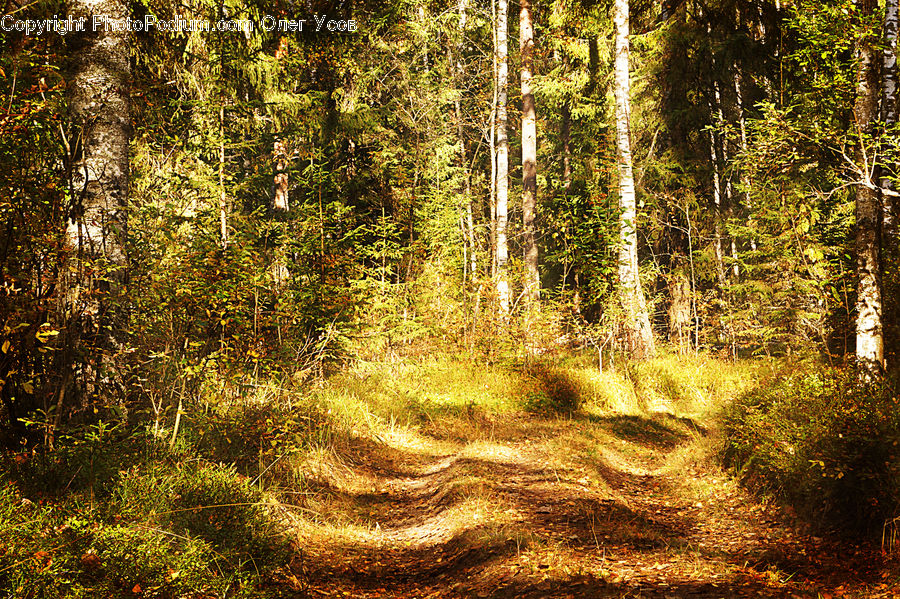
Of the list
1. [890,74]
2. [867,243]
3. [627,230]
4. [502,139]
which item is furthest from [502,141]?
[867,243]

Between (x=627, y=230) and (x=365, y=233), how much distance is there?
18.3ft

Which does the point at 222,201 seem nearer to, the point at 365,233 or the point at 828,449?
the point at 365,233

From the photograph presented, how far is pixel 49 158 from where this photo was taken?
4.69 metres

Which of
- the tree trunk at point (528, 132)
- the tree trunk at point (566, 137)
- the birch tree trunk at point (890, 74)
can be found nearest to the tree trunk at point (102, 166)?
the birch tree trunk at point (890, 74)

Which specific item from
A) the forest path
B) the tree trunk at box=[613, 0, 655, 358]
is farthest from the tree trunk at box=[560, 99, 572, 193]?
the forest path

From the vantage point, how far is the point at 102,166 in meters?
5.50

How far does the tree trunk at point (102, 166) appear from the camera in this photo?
16.6ft

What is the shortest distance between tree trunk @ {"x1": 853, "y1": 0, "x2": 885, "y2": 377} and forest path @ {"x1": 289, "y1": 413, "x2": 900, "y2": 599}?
2053mm

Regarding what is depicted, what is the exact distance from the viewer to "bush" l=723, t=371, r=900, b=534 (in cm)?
470

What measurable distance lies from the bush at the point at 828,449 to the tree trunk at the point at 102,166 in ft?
20.6

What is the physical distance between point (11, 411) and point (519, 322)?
8.52 m

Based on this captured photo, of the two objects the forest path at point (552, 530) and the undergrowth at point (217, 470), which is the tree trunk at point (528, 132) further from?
the forest path at point (552, 530)

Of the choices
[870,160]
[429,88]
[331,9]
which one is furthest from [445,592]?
[429,88]

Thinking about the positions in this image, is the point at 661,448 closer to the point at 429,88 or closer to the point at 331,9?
the point at 331,9
